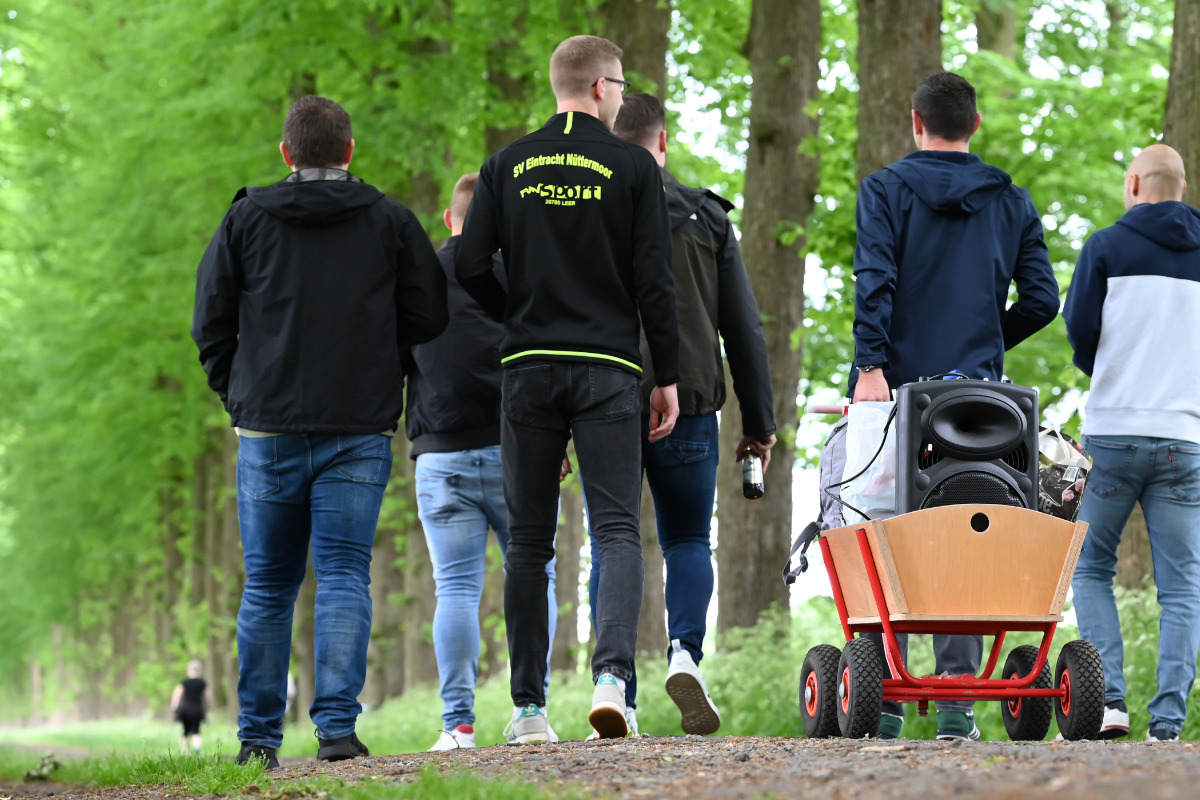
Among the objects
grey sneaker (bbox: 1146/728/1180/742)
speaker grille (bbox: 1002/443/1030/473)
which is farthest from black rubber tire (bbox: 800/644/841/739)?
grey sneaker (bbox: 1146/728/1180/742)

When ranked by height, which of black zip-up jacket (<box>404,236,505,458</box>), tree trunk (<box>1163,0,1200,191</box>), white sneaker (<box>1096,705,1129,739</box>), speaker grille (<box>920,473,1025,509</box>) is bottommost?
white sneaker (<box>1096,705,1129,739</box>)

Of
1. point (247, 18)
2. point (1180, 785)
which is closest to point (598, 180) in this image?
point (1180, 785)

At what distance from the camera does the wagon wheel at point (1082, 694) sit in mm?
5383

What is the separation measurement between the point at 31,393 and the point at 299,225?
22.7m

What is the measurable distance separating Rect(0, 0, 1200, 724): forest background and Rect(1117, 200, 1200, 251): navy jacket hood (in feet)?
8.46

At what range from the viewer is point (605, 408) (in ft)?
18.3

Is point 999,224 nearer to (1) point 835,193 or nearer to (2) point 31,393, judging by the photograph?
(1) point 835,193

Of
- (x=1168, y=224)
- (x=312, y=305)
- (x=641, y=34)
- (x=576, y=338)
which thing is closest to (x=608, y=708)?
(x=576, y=338)

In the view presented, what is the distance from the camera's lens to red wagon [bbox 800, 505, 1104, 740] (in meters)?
5.32

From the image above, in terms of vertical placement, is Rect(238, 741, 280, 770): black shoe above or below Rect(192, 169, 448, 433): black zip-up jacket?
below

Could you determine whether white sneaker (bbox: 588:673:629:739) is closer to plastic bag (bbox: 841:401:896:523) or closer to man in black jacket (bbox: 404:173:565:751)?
plastic bag (bbox: 841:401:896:523)

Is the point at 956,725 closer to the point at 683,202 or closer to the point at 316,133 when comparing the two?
the point at 683,202

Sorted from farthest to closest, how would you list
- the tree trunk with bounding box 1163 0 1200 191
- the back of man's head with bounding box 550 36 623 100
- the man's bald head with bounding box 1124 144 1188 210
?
the tree trunk with bounding box 1163 0 1200 191 → the man's bald head with bounding box 1124 144 1188 210 → the back of man's head with bounding box 550 36 623 100

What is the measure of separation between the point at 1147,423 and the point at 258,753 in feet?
12.8
